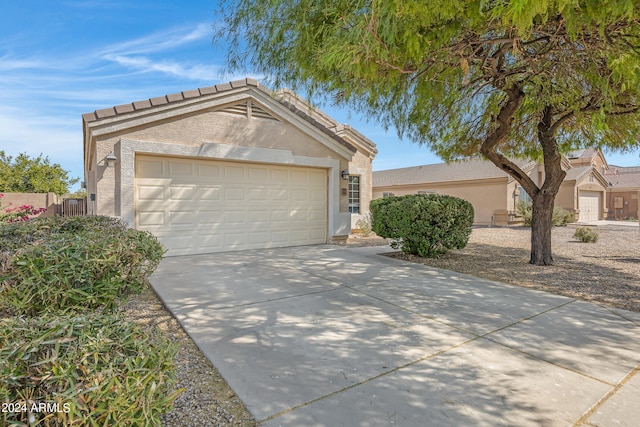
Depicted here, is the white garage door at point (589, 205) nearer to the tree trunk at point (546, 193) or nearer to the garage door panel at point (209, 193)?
the tree trunk at point (546, 193)

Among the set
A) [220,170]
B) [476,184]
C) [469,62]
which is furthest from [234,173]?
[476,184]

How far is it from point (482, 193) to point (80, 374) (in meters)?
24.4

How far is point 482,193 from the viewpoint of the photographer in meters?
22.7

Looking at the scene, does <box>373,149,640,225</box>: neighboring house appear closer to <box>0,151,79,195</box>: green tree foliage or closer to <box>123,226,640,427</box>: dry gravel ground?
<box>123,226,640,427</box>: dry gravel ground

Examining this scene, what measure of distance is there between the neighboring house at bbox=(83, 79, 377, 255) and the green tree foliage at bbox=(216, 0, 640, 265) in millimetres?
1777

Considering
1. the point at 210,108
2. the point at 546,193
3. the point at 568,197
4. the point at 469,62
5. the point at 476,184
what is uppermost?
the point at 210,108

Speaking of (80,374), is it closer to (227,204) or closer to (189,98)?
(227,204)

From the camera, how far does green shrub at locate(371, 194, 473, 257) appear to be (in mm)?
7793

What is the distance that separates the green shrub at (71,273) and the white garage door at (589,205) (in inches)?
1174

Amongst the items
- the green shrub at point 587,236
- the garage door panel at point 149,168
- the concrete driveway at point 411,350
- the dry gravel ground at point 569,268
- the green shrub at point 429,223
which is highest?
the garage door panel at point 149,168

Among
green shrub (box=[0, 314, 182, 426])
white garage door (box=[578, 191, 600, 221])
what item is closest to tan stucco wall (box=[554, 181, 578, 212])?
white garage door (box=[578, 191, 600, 221])

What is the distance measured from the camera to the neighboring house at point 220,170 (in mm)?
7496

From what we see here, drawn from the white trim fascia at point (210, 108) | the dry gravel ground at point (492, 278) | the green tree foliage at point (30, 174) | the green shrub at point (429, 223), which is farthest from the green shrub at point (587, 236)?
the green tree foliage at point (30, 174)

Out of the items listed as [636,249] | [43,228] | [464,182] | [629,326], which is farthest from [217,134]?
[464,182]
